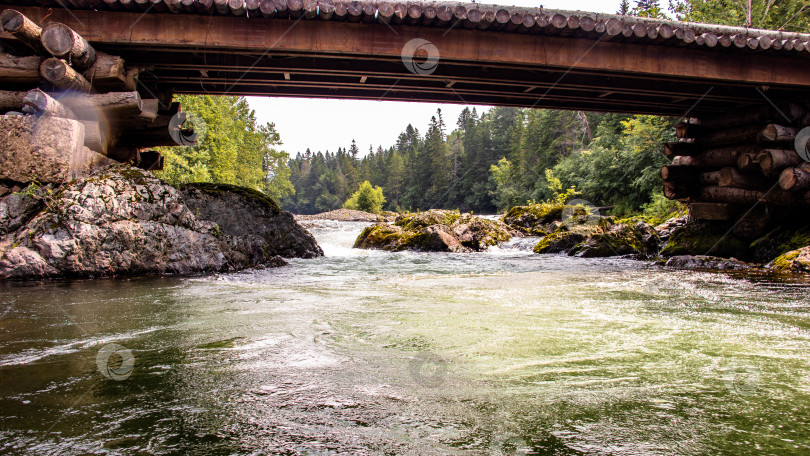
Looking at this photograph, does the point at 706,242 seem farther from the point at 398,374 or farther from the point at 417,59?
the point at 398,374

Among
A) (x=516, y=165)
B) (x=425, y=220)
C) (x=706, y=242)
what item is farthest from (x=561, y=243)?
(x=516, y=165)

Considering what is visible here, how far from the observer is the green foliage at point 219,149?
1942 cm

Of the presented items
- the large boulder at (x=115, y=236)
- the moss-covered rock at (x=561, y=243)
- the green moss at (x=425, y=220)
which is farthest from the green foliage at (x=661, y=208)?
the large boulder at (x=115, y=236)

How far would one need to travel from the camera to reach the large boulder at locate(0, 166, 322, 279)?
5.63 metres

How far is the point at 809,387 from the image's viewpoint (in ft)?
6.79

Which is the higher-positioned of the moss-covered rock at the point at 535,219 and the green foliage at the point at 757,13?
the green foliage at the point at 757,13

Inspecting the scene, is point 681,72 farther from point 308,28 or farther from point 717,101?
point 308,28

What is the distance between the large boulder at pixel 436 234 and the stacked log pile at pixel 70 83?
6.72m

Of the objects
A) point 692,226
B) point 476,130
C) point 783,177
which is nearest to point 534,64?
point 783,177

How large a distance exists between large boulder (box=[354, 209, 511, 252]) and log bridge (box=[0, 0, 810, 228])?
3.70 metres

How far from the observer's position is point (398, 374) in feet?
7.34

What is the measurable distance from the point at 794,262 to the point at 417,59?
7.49m

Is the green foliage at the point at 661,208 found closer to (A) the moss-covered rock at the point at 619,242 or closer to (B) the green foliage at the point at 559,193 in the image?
(B) the green foliage at the point at 559,193

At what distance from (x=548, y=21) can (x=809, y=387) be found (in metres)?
6.83
